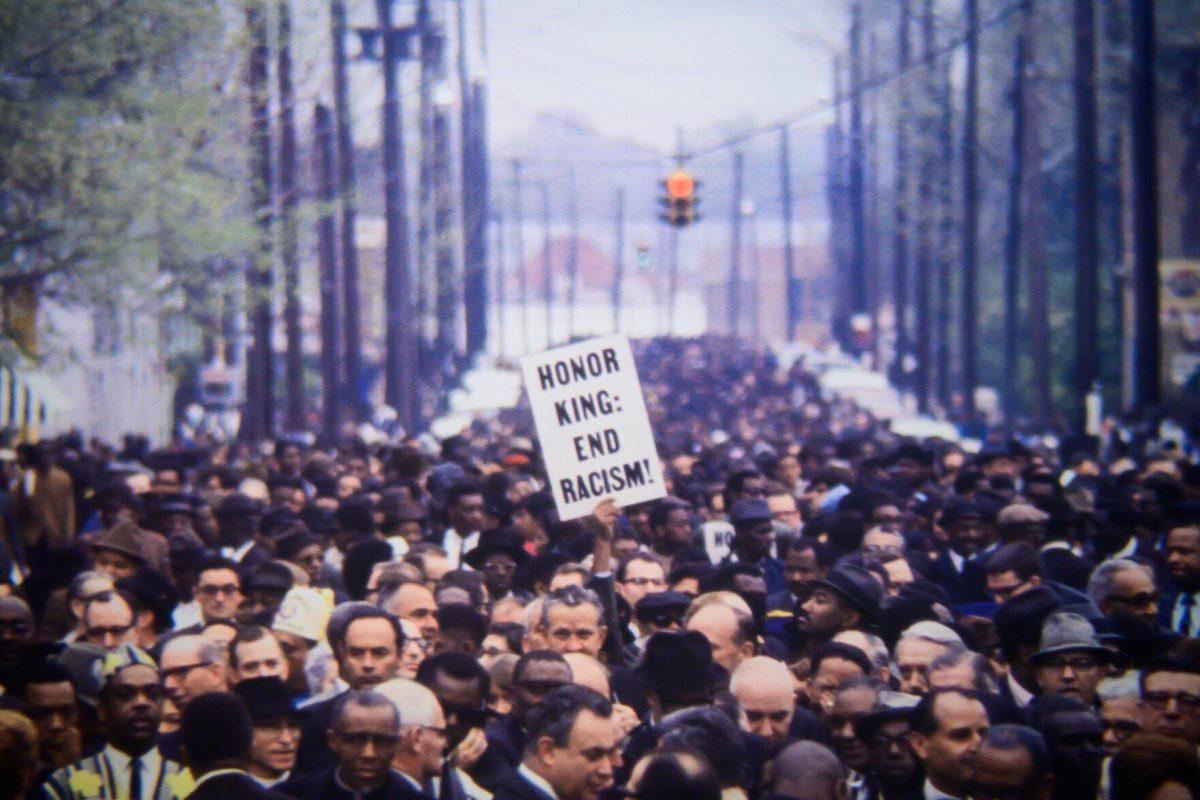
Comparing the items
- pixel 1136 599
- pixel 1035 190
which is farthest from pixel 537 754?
pixel 1035 190

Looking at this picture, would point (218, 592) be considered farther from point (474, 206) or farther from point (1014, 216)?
point (474, 206)

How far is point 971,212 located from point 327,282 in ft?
42.3

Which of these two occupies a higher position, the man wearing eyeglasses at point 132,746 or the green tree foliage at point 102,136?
the green tree foliage at point 102,136

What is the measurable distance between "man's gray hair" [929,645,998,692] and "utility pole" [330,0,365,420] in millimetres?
28100

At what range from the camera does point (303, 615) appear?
32.0 ft

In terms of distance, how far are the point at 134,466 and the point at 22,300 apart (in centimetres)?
534

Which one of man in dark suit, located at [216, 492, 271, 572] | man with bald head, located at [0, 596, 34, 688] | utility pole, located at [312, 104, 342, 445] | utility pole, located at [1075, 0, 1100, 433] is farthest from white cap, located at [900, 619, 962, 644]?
utility pole, located at [312, 104, 342, 445]

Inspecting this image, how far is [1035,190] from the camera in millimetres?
35500

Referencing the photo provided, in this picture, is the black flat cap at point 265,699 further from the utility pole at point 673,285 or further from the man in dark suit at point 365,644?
the utility pole at point 673,285

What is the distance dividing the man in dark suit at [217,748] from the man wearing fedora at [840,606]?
3346 millimetres

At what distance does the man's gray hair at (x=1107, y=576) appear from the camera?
1020 centimetres

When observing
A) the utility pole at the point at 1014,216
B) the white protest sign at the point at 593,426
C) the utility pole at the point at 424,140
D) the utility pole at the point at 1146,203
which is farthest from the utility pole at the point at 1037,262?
the white protest sign at the point at 593,426

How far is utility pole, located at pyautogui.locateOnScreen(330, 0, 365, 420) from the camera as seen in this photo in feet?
119

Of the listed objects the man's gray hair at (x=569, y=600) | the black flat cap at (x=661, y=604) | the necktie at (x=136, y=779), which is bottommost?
the necktie at (x=136, y=779)
